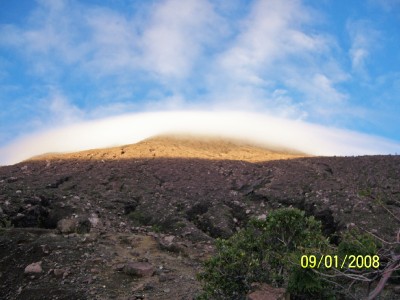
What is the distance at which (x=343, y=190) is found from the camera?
46.2 feet

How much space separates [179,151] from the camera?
64.1ft

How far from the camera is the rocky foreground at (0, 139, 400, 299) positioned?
8.73 metres

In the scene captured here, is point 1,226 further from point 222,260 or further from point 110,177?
point 222,260

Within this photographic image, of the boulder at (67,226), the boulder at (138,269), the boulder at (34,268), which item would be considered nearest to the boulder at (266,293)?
the boulder at (138,269)

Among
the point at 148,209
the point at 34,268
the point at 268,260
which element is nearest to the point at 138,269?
the point at 34,268

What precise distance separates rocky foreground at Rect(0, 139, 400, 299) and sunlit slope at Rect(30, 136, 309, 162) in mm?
154

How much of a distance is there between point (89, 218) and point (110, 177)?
3739 millimetres

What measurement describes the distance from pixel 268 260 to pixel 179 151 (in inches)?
481

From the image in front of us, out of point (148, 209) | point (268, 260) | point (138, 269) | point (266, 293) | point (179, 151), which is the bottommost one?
point (138, 269)

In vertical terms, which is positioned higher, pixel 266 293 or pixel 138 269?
pixel 266 293

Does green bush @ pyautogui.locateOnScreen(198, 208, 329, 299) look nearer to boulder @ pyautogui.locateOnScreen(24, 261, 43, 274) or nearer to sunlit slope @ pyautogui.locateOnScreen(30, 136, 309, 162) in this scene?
boulder @ pyautogui.locateOnScreen(24, 261, 43, 274)

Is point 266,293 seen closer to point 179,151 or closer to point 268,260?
point 268,260

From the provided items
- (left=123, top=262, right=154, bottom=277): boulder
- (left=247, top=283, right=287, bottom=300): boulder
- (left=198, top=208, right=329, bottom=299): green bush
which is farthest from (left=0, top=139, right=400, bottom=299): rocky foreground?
(left=247, top=283, right=287, bottom=300): boulder

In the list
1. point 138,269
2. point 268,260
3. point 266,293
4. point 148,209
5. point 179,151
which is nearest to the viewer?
point 266,293
